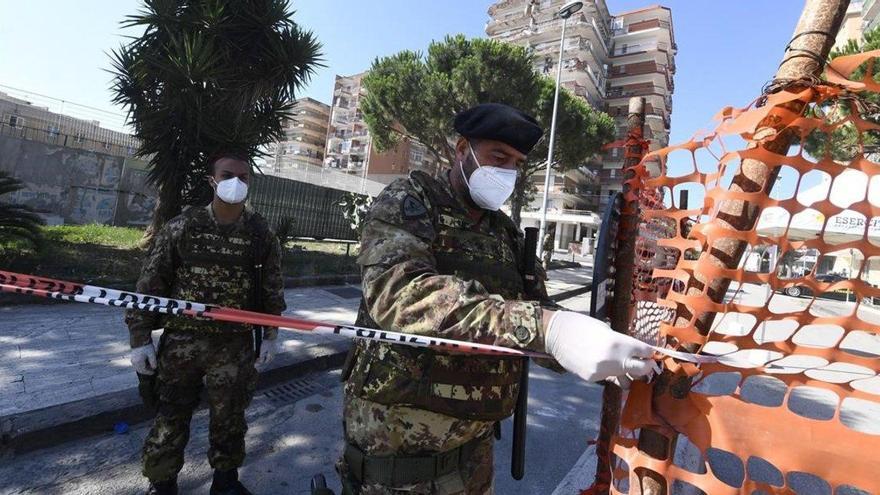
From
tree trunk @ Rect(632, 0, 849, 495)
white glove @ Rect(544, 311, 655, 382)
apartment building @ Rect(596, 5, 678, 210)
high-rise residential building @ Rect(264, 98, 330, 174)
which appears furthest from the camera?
high-rise residential building @ Rect(264, 98, 330, 174)

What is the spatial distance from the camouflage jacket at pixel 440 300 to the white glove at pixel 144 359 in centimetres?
125

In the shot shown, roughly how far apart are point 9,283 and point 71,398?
1.67m

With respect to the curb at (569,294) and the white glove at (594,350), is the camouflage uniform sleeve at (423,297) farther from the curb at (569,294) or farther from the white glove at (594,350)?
the curb at (569,294)

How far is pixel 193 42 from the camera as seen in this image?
6.79m

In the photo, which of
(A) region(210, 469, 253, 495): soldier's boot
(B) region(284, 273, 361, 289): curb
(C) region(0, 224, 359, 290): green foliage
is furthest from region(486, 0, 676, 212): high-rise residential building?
(A) region(210, 469, 253, 495): soldier's boot

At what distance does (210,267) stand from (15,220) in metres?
4.15

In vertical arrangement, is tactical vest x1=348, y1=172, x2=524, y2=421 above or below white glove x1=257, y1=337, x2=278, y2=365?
above

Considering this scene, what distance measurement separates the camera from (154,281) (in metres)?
2.21

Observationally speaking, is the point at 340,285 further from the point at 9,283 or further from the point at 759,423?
the point at 759,423

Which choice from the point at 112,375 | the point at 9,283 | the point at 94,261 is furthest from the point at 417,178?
the point at 94,261

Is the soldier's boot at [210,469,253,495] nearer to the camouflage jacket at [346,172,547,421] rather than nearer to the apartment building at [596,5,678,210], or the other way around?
the camouflage jacket at [346,172,547,421]

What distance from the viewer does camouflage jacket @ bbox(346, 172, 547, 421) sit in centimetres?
Result: 97

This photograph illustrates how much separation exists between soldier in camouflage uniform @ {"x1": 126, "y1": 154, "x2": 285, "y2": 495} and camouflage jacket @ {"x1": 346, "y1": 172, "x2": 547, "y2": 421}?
3.51 ft

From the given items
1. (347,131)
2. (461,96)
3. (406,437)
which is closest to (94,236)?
(406,437)
